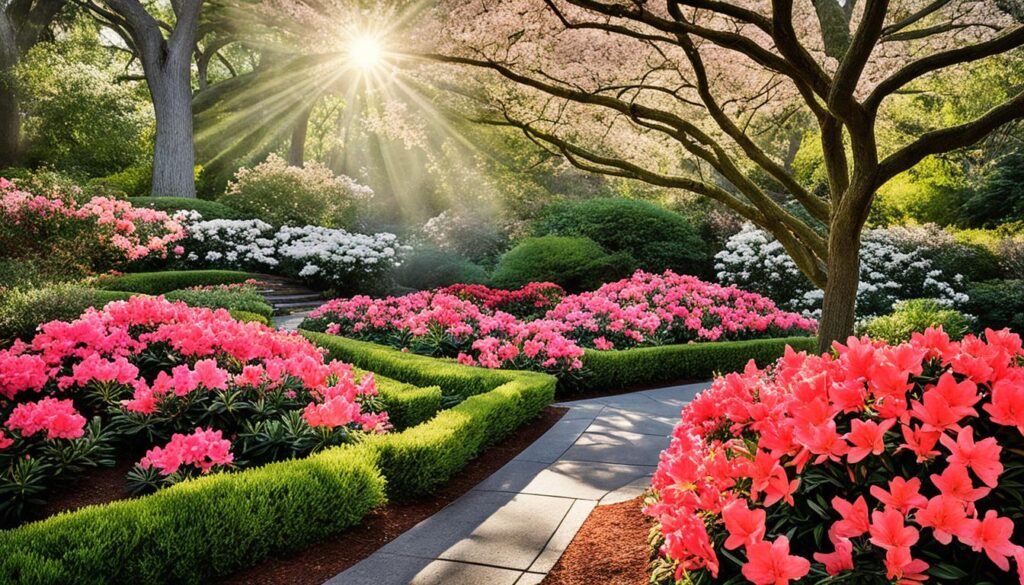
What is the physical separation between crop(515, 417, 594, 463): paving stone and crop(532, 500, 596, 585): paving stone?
0.93 meters

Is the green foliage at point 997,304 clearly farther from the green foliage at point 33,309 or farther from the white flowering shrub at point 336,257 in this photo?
the green foliage at point 33,309

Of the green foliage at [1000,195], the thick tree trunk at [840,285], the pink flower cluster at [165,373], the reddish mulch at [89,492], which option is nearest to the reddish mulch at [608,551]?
the pink flower cluster at [165,373]

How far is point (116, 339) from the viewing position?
456 centimetres

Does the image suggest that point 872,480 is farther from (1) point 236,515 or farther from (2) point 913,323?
(2) point 913,323

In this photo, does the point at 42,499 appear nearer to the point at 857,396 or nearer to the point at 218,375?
the point at 218,375

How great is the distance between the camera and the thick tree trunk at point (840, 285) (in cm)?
439

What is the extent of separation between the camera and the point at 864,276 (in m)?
12.6

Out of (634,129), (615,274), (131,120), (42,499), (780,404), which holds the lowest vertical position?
(42,499)

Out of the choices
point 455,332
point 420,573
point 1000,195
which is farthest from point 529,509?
point 1000,195

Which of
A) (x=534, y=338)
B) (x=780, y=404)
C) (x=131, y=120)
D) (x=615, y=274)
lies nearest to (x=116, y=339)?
(x=534, y=338)

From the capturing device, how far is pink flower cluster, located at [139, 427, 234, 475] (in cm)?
329

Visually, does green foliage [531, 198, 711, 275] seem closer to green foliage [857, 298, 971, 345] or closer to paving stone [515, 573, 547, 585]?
green foliage [857, 298, 971, 345]

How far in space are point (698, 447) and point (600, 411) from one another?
3640 mm

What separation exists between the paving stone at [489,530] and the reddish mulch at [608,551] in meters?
0.17
